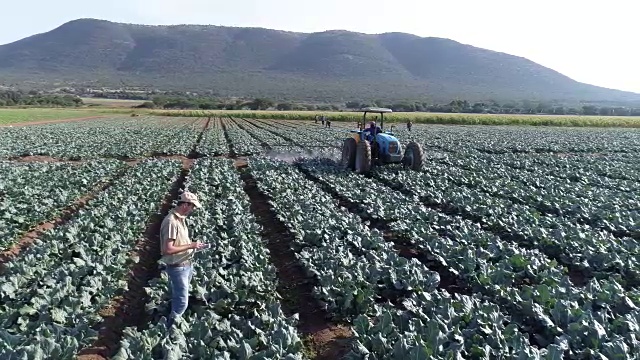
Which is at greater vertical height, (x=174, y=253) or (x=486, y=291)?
(x=174, y=253)

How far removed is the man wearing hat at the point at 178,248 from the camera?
5801 mm

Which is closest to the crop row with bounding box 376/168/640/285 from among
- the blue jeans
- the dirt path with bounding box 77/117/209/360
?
the blue jeans

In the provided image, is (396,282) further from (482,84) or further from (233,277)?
(482,84)

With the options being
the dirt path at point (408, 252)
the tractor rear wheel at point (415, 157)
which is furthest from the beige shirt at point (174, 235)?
the tractor rear wheel at point (415, 157)

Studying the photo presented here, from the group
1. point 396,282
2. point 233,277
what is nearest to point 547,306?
point 396,282

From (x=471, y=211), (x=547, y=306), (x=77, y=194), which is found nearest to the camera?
(x=547, y=306)

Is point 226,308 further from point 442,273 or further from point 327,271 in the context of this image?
point 442,273

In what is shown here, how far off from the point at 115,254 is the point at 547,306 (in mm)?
6328

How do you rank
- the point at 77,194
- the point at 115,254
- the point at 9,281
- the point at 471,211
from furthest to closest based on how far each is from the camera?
the point at 77,194 < the point at 471,211 < the point at 115,254 < the point at 9,281

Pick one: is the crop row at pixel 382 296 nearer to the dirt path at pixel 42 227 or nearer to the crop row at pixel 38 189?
the dirt path at pixel 42 227

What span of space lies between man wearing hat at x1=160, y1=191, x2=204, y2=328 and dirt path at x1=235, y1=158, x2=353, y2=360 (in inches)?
63.2

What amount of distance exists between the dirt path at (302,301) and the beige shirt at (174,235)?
5.98 ft

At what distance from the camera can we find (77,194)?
45.7 feet

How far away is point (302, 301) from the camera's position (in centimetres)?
764
